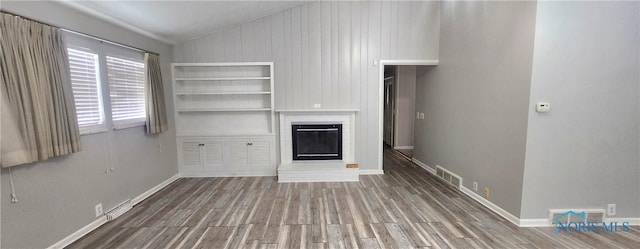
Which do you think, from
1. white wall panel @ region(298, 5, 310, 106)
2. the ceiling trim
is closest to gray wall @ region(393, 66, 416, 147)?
white wall panel @ region(298, 5, 310, 106)

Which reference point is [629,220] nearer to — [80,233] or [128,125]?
[80,233]

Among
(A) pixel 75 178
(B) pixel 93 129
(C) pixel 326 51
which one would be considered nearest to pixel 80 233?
(A) pixel 75 178

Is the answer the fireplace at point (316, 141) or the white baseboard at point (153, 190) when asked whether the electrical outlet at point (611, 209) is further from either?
the white baseboard at point (153, 190)

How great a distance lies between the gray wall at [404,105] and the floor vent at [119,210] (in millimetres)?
5585

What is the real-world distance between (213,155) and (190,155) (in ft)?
1.29

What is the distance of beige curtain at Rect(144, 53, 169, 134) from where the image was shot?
3328 millimetres

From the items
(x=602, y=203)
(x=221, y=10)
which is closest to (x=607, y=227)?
(x=602, y=203)

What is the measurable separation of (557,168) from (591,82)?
2.89 ft

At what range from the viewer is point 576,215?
8.18 ft

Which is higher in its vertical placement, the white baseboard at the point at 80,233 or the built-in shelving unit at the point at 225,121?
the built-in shelving unit at the point at 225,121

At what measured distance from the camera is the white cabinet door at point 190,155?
4.16 metres

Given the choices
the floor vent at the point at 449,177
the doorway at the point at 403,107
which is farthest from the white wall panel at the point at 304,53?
the doorway at the point at 403,107

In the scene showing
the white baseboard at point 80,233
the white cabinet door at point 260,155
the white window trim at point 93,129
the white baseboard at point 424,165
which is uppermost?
the white window trim at point 93,129

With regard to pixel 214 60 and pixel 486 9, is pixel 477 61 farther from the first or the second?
pixel 214 60
